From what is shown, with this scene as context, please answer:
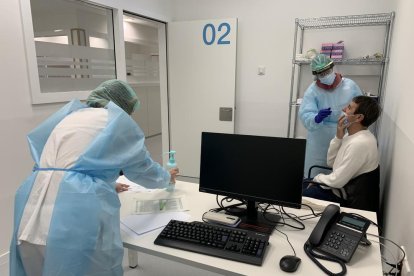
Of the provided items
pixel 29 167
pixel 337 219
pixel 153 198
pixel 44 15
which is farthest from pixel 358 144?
pixel 44 15

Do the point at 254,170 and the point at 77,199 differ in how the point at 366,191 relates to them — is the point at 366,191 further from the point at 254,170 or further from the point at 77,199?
the point at 77,199

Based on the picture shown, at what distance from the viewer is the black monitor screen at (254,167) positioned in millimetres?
1307

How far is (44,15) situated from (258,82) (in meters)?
2.23

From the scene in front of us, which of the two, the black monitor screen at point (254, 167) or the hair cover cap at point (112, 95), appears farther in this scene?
the hair cover cap at point (112, 95)

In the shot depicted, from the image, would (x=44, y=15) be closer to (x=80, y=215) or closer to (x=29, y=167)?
(x=29, y=167)

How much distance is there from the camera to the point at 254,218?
143cm

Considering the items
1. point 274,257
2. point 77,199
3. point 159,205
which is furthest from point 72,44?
point 274,257

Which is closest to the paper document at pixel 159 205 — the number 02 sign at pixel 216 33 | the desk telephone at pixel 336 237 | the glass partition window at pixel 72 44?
the desk telephone at pixel 336 237

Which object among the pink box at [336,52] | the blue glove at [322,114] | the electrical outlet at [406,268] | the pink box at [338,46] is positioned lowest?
the electrical outlet at [406,268]

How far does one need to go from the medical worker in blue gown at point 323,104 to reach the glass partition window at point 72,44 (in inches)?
75.6

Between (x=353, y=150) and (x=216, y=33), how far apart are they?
215 cm

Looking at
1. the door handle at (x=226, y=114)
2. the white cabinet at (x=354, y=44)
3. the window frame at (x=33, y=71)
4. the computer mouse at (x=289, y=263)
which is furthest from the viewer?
the door handle at (x=226, y=114)

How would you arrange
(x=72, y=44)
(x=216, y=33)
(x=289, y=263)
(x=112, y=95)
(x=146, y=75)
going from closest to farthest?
(x=289, y=263) < (x=112, y=95) < (x=72, y=44) < (x=216, y=33) < (x=146, y=75)

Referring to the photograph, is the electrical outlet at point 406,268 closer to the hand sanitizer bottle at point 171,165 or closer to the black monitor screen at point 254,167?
the black monitor screen at point 254,167
